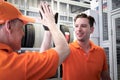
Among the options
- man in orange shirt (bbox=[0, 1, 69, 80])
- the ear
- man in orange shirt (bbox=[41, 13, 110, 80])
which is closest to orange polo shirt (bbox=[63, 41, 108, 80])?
man in orange shirt (bbox=[41, 13, 110, 80])

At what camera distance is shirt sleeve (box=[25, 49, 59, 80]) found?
997 mm

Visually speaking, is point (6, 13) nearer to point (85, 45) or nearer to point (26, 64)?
point (26, 64)

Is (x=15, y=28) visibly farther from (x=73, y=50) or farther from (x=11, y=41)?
(x=73, y=50)

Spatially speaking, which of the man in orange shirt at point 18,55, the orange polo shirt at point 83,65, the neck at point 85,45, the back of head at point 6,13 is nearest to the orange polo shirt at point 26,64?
the man in orange shirt at point 18,55

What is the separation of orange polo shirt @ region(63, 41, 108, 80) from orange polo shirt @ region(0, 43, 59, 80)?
2.78 ft

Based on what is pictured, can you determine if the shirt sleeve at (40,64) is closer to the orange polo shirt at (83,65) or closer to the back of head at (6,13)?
the back of head at (6,13)

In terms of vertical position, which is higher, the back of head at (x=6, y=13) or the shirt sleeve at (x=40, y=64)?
the back of head at (x=6, y=13)

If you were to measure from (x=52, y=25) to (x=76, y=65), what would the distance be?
85 centimetres

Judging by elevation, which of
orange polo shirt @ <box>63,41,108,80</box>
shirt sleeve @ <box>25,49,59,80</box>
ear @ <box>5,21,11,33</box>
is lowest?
orange polo shirt @ <box>63,41,108,80</box>

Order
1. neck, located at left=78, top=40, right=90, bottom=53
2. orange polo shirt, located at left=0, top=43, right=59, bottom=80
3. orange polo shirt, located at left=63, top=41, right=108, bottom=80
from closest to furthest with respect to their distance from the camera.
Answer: orange polo shirt, located at left=0, top=43, right=59, bottom=80 < orange polo shirt, located at left=63, top=41, right=108, bottom=80 < neck, located at left=78, top=40, right=90, bottom=53

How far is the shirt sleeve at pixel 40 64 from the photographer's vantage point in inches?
39.3

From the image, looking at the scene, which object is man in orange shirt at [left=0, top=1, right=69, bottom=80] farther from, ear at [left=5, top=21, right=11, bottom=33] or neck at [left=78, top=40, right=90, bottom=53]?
neck at [left=78, top=40, right=90, bottom=53]

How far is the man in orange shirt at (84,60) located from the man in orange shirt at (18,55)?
810mm

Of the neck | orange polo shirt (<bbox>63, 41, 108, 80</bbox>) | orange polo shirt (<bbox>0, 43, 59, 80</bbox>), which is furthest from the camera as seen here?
the neck
